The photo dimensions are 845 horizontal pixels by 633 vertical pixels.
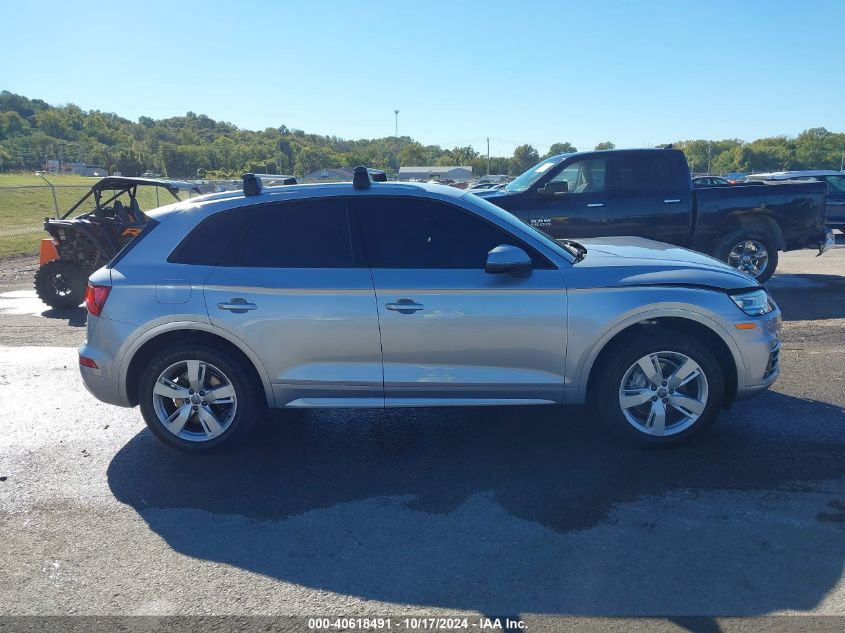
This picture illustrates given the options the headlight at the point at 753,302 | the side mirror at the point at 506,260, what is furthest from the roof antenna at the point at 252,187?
the headlight at the point at 753,302

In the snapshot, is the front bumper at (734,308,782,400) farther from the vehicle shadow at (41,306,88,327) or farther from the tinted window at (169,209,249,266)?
the vehicle shadow at (41,306,88,327)

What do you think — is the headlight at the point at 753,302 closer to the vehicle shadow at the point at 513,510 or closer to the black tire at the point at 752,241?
the vehicle shadow at the point at 513,510

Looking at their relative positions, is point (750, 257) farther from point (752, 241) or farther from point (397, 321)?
point (397, 321)

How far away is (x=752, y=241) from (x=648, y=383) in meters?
6.74

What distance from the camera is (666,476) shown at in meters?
4.38

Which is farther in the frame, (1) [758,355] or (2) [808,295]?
(2) [808,295]

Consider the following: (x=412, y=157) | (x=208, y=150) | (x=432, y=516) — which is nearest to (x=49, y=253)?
(x=432, y=516)

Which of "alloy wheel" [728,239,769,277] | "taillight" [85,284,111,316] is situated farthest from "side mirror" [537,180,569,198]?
"taillight" [85,284,111,316]

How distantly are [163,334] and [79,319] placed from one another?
580 cm

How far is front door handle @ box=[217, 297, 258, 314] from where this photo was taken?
15.3 feet

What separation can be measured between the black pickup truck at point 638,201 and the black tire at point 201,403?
582 cm

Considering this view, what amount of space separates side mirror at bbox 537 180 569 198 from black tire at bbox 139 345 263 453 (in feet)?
19.6

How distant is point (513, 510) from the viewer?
13.2ft

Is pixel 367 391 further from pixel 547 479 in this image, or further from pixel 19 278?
pixel 19 278
